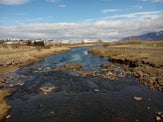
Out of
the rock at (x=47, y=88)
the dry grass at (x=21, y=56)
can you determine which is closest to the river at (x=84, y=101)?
the rock at (x=47, y=88)

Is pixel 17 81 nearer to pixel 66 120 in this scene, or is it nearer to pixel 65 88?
pixel 65 88

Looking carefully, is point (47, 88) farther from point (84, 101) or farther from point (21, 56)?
point (21, 56)

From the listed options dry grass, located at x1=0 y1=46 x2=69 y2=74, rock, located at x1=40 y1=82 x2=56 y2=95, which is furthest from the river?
dry grass, located at x1=0 y1=46 x2=69 y2=74

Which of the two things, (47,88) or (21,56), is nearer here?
(47,88)

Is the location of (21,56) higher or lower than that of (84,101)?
higher

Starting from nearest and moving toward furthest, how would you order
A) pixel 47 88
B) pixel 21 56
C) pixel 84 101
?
pixel 84 101
pixel 47 88
pixel 21 56

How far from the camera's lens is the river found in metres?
23.4

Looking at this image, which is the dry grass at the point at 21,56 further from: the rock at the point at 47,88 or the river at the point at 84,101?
the river at the point at 84,101

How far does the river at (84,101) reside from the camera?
23359 mm

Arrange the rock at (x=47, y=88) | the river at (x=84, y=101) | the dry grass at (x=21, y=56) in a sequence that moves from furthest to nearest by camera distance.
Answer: the dry grass at (x=21, y=56), the rock at (x=47, y=88), the river at (x=84, y=101)

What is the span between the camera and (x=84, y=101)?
→ 1123 inches

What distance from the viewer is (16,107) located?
89.0 ft

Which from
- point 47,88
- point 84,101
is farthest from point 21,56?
point 84,101

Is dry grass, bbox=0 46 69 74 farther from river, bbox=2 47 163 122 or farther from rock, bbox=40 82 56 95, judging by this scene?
river, bbox=2 47 163 122
